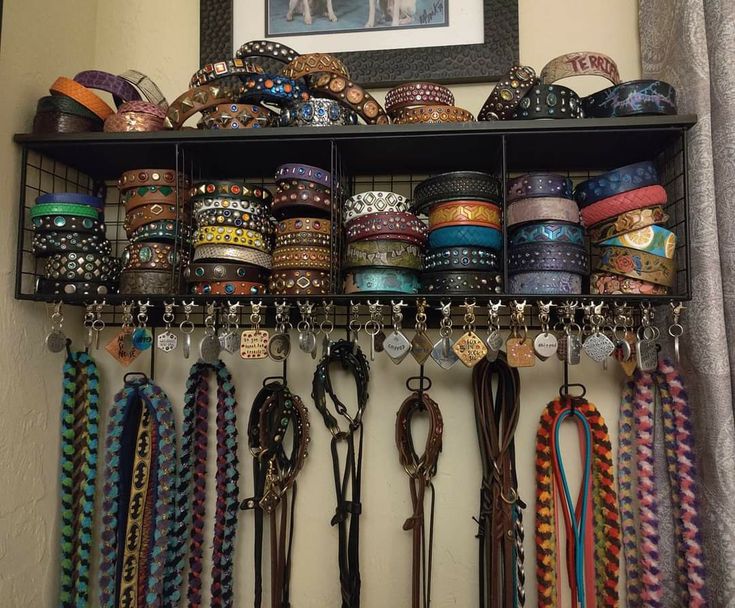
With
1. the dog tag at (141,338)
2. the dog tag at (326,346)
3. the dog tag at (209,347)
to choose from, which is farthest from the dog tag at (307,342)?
the dog tag at (141,338)

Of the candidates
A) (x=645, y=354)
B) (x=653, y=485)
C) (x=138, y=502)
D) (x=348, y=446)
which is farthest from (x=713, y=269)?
(x=138, y=502)

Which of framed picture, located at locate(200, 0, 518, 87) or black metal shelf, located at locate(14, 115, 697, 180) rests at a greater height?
Result: framed picture, located at locate(200, 0, 518, 87)

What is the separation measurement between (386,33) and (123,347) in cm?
90

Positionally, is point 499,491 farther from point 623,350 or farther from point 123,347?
point 123,347

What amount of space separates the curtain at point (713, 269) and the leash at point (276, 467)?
758 millimetres

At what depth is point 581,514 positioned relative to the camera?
1035mm

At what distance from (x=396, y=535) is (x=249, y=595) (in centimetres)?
35

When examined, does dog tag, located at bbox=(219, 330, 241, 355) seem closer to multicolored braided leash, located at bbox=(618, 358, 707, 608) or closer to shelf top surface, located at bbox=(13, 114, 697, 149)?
shelf top surface, located at bbox=(13, 114, 697, 149)

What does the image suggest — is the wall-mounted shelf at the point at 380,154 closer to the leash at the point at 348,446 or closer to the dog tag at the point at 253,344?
the dog tag at the point at 253,344

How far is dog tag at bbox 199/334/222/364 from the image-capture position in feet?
3.24

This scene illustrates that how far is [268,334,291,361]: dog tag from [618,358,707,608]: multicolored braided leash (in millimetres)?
701

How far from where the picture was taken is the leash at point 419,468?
104cm

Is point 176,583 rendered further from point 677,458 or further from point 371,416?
point 677,458

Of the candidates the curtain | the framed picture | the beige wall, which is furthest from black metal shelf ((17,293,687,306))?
the framed picture
